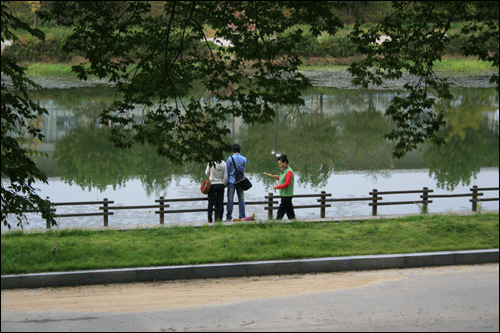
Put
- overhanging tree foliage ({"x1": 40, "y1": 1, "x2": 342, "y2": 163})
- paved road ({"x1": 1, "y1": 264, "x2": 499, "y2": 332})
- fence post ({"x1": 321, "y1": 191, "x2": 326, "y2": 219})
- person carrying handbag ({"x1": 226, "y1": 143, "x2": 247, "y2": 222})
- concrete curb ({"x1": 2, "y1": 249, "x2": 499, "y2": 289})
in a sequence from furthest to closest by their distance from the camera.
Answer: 1. fence post ({"x1": 321, "y1": 191, "x2": 326, "y2": 219})
2. person carrying handbag ({"x1": 226, "y1": 143, "x2": 247, "y2": 222})
3. overhanging tree foliage ({"x1": 40, "y1": 1, "x2": 342, "y2": 163})
4. concrete curb ({"x1": 2, "y1": 249, "x2": 499, "y2": 289})
5. paved road ({"x1": 1, "y1": 264, "x2": 499, "y2": 332})

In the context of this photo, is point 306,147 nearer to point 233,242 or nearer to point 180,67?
point 180,67

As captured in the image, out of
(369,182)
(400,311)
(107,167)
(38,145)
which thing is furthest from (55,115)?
(400,311)

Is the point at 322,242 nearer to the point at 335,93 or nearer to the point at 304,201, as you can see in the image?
the point at 304,201

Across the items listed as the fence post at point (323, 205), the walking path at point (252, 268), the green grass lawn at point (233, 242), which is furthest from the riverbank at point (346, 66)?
the walking path at point (252, 268)

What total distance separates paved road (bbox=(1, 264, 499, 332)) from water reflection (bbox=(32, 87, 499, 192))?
8.90 meters

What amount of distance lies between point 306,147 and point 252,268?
17.3 metres

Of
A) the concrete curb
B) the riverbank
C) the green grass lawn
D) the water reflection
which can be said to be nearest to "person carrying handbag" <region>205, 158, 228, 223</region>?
the green grass lawn

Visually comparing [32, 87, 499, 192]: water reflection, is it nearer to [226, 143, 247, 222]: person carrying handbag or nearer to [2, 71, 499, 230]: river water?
[2, 71, 499, 230]: river water

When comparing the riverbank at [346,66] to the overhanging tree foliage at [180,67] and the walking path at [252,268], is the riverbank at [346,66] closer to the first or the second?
the overhanging tree foliage at [180,67]

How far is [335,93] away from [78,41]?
41.7m

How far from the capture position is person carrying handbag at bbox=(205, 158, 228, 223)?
12.8 metres

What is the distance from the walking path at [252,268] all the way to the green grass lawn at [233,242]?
0.84ft

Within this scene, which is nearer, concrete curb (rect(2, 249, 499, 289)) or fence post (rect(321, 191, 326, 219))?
concrete curb (rect(2, 249, 499, 289))

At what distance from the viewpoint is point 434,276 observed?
30.7 feet
